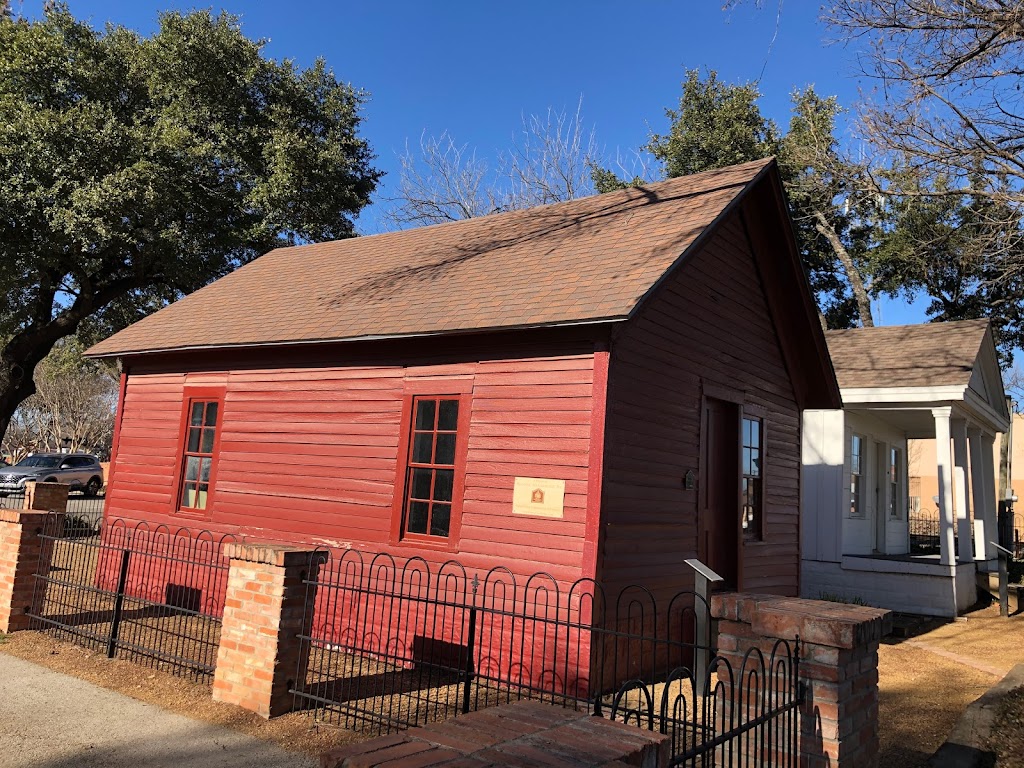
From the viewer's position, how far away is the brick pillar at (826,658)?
373 cm

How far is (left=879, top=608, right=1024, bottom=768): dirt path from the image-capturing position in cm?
618

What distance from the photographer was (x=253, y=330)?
11016 millimetres

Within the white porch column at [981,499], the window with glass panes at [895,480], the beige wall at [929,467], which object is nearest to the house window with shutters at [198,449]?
the window with glass panes at [895,480]

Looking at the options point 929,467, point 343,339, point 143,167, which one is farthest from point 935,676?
point 929,467

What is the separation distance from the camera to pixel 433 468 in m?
8.95

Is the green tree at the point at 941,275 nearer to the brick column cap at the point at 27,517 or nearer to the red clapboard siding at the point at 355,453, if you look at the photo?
the red clapboard siding at the point at 355,453

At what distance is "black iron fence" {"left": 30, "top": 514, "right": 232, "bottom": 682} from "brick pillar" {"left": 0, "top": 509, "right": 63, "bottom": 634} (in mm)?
28

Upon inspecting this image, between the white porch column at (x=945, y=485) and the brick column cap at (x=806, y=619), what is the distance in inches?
393

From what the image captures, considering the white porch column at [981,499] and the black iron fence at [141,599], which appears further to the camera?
the white porch column at [981,499]

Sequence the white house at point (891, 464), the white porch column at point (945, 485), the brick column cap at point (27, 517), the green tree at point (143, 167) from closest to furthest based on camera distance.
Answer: the brick column cap at point (27, 517)
the white porch column at point (945, 485)
the white house at point (891, 464)
the green tree at point (143, 167)

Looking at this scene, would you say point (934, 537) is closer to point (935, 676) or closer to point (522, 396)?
point (935, 676)

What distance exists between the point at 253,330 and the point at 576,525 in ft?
19.7

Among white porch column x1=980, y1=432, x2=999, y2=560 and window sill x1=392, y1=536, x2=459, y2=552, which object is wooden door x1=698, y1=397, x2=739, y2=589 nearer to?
window sill x1=392, y1=536, x2=459, y2=552

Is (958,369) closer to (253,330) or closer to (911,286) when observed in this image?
(253,330)
